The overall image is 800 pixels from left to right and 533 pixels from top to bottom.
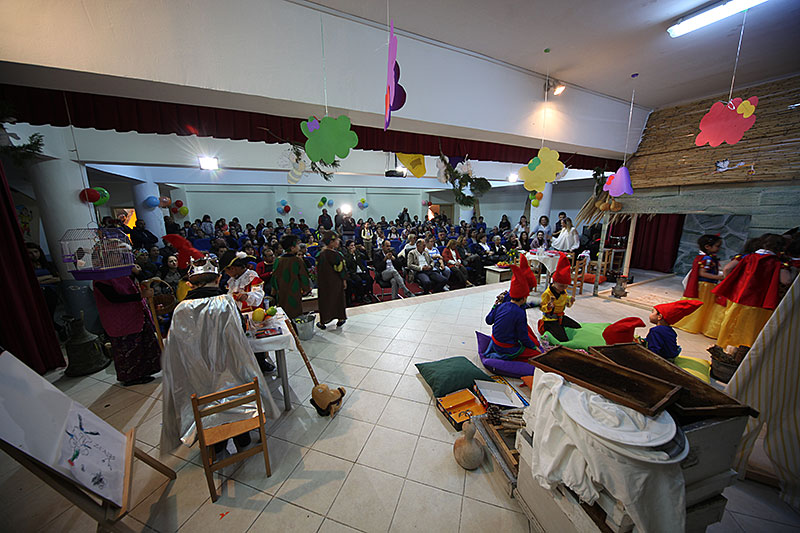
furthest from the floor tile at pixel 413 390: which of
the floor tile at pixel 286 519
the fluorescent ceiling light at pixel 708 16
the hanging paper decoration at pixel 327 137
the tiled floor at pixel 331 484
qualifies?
the fluorescent ceiling light at pixel 708 16

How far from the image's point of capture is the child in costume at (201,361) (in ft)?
6.36

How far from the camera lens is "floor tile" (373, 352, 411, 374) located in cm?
306

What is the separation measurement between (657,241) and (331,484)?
34.0ft

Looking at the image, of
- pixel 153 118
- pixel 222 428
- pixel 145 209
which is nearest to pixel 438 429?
pixel 222 428

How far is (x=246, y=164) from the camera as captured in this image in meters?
6.07

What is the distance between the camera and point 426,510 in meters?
1.64

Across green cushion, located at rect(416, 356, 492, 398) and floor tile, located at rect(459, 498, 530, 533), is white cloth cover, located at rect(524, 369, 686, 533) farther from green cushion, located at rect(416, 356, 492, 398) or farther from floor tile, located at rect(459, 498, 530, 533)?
green cushion, located at rect(416, 356, 492, 398)

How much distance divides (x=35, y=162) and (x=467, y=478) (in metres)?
6.97

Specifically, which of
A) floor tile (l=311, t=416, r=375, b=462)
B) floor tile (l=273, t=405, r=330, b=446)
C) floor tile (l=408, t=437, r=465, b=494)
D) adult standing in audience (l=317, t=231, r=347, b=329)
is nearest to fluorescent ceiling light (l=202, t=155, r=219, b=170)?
adult standing in audience (l=317, t=231, r=347, b=329)

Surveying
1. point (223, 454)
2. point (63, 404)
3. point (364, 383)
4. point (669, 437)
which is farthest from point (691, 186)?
point (63, 404)

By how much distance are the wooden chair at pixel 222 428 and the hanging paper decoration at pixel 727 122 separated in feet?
15.6

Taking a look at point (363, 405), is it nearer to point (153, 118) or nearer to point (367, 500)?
point (367, 500)

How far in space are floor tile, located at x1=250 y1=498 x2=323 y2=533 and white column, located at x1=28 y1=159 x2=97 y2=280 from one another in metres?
5.32

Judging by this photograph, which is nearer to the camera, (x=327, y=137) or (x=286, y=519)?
(x=286, y=519)
